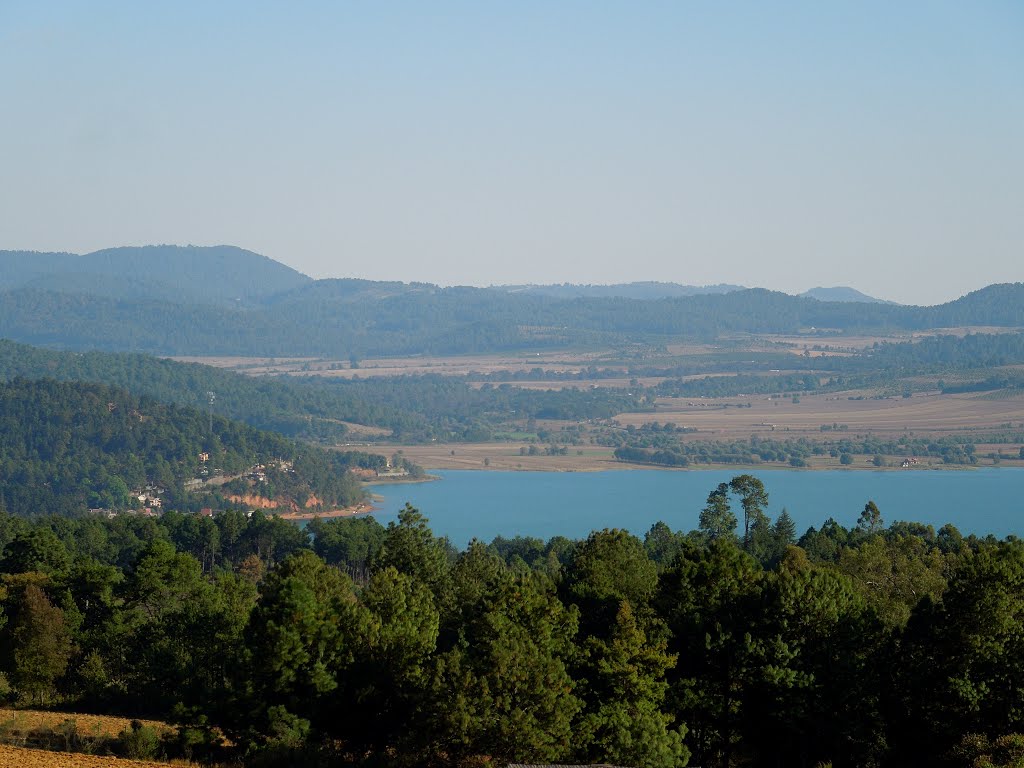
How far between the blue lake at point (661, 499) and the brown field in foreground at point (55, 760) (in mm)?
A: 60658

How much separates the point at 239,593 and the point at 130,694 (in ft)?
10.8

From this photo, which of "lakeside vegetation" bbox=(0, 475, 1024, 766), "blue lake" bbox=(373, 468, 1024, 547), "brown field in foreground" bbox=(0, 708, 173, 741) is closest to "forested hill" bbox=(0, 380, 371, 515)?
"blue lake" bbox=(373, 468, 1024, 547)

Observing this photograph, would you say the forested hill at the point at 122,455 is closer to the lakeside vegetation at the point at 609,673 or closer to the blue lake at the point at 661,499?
the blue lake at the point at 661,499

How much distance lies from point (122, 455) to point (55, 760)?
88.7 metres

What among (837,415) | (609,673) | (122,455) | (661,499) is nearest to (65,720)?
(609,673)

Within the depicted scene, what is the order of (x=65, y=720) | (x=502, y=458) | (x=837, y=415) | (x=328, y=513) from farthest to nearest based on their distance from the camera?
(x=837, y=415), (x=502, y=458), (x=328, y=513), (x=65, y=720)

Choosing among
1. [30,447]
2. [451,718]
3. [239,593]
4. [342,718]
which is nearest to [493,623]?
[451,718]

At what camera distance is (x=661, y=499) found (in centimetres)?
10556

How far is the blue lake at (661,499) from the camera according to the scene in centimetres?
9069

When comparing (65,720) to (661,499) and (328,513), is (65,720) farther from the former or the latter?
(661,499)

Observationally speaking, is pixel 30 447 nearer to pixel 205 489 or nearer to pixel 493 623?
pixel 205 489

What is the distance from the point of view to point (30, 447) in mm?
107375

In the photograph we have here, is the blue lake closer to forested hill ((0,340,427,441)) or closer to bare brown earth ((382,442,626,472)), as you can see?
bare brown earth ((382,442,626,472))

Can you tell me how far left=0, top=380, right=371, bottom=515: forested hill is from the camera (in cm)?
9840
